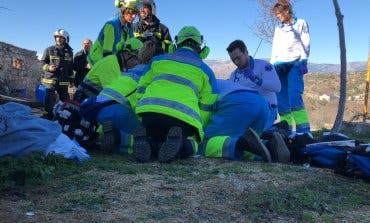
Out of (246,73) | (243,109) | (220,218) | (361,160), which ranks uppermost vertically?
(246,73)

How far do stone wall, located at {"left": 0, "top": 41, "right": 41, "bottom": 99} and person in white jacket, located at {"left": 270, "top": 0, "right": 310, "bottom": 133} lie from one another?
1014 centimetres

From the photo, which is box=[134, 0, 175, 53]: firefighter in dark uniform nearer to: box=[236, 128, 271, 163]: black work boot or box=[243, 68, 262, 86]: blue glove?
box=[243, 68, 262, 86]: blue glove

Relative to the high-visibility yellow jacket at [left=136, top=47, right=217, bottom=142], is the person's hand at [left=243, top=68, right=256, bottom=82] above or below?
above

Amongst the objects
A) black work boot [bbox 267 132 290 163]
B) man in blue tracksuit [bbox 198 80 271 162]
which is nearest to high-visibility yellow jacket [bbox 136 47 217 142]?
man in blue tracksuit [bbox 198 80 271 162]

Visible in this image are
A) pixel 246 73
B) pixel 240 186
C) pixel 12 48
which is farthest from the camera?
pixel 12 48

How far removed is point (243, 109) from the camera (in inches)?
192

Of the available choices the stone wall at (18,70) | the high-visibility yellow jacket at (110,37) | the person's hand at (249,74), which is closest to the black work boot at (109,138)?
the high-visibility yellow jacket at (110,37)

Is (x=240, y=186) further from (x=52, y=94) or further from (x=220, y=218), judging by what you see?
(x=52, y=94)

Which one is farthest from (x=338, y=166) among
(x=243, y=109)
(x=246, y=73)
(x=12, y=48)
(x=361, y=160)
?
(x=12, y=48)

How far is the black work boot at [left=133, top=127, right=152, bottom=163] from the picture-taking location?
4406mm

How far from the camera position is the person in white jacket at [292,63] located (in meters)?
6.52

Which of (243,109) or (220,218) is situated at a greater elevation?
(243,109)

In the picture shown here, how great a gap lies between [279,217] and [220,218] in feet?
1.24

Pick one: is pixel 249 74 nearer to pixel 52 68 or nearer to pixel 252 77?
pixel 252 77
